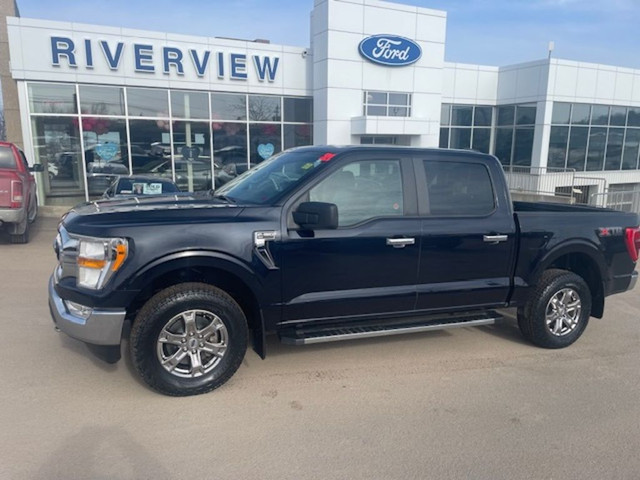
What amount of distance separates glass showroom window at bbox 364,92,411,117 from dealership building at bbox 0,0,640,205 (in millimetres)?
41

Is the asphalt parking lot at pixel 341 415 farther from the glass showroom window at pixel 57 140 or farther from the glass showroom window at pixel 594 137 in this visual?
the glass showroom window at pixel 594 137

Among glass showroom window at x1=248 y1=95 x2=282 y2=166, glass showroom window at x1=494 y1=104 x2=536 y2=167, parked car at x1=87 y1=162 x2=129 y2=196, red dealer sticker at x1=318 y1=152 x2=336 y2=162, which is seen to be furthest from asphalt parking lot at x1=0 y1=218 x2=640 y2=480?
glass showroom window at x1=494 y1=104 x2=536 y2=167

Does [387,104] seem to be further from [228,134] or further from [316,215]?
[316,215]

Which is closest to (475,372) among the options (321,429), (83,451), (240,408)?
(321,429)

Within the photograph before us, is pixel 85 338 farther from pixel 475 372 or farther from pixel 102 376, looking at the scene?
pixel 475 372

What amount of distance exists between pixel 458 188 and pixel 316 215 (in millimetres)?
1671

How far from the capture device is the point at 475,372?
4.48 metres

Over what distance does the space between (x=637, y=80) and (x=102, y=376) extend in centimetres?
2818

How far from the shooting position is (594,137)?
941 inches

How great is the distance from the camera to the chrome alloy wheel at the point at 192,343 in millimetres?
3786

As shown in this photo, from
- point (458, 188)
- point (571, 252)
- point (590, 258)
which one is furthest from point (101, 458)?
point (590, 258)

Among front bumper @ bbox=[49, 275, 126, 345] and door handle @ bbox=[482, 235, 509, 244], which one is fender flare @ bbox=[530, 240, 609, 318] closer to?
door handle @ bbox=[482, 235, 509, 244]

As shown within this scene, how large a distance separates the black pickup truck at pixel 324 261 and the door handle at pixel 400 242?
0.01 m

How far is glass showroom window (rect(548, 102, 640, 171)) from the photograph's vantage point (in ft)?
74.5
